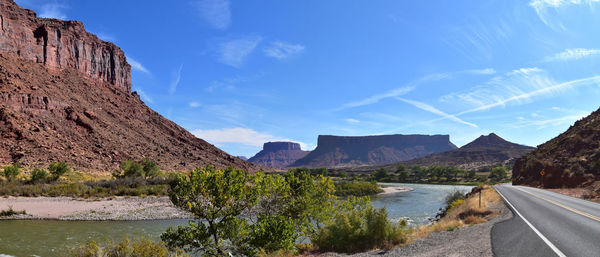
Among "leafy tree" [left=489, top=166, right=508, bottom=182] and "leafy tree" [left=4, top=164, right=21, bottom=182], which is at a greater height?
"leafy tree" [left=4, top=164, right=21, bottom=182]

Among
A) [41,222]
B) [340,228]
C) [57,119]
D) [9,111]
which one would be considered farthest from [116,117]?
[340,228]

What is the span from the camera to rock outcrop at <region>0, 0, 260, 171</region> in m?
66.9

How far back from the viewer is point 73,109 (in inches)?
3206

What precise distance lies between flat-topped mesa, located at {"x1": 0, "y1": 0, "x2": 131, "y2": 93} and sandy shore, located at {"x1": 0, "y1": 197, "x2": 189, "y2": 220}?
251 feet

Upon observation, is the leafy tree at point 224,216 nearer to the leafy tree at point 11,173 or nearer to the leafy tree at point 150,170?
the leafy tree at point 11,173

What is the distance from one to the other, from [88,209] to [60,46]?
329 feet

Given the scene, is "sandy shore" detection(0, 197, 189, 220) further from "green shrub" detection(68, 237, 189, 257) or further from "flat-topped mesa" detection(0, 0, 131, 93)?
"flat-topped mesa" detection(0, 0, 131, 93)

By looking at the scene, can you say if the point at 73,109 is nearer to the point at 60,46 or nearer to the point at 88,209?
the point at 60,46

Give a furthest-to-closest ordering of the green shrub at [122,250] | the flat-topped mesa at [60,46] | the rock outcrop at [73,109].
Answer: the flat-topped mesa at [60,46] < the rock outcrop at [73,109] < the green shrub at [122,250]

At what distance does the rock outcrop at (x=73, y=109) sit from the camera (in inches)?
2633

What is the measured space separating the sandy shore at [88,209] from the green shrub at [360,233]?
20.6m

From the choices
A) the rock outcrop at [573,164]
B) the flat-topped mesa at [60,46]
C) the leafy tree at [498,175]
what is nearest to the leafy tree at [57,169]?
the flat-topped mesa at [60,46]

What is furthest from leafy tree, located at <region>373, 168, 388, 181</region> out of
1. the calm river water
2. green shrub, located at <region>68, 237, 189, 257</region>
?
green shrub, located at <region>68, 237, 189, 257</region>

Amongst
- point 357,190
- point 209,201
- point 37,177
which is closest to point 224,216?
point 209,201
